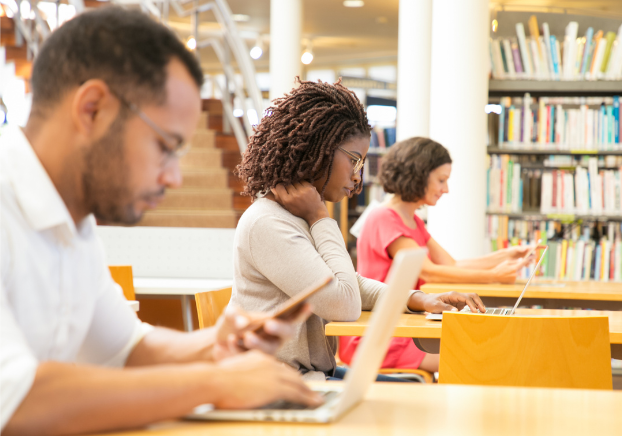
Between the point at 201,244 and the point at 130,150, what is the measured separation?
10.5ft

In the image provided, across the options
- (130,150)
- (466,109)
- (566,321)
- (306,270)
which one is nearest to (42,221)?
(130,150)

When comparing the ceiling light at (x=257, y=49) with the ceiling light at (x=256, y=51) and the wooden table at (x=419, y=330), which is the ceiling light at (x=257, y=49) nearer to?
the ceiling light at (x=256, y=51)

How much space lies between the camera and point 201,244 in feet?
13.0

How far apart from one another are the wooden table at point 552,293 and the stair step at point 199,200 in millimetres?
2576

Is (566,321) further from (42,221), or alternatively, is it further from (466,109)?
(466,109)

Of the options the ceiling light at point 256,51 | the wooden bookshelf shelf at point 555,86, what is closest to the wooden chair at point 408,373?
the wooden bookshelf shelf at point 555,86

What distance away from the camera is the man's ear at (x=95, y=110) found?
0.79m

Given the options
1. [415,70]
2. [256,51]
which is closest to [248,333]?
[415,70]

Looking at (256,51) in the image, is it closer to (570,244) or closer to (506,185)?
(506,185)

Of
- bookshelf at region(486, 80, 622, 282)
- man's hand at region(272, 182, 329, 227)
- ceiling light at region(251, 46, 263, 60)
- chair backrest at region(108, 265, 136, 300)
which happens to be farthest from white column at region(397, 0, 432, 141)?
ceiling light at region(251, 46, 263, 60)

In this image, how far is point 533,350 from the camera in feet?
4.75

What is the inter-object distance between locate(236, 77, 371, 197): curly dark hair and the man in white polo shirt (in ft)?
2.67

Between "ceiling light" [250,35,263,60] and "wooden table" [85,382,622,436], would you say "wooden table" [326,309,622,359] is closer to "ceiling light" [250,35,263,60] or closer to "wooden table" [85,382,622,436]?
"wooden table" [85,382,622,436]

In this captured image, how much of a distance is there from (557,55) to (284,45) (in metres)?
2.79
